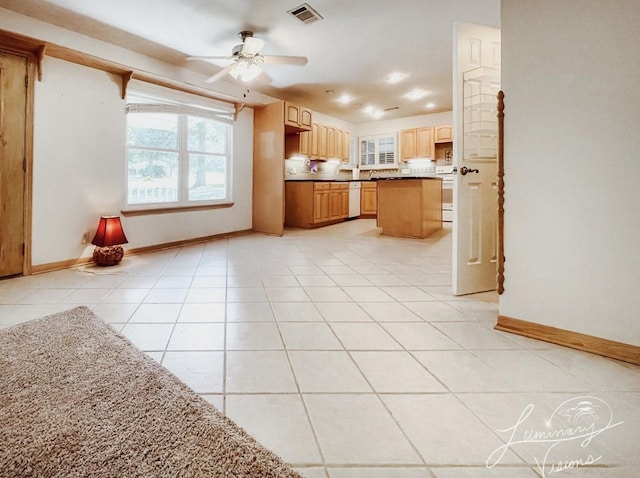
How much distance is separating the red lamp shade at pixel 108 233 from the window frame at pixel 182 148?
0.49 m

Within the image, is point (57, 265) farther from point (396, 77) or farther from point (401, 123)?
point (401, 123)

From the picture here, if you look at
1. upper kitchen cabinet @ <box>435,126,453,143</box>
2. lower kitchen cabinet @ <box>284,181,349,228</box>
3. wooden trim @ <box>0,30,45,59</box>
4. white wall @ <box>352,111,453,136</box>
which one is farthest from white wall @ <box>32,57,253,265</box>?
upper kitchen cabinet @ <box>435,126,453,143</box>

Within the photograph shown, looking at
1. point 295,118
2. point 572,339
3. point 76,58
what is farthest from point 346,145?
point 572,339

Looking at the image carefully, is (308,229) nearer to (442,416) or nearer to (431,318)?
(431,318)

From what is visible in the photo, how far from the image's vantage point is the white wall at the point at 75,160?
3354mm

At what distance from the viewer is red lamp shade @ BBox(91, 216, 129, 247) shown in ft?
11.9

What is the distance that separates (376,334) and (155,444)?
1.25m

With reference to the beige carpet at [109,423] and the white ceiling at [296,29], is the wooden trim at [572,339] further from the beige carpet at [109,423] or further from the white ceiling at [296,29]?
the white ceiling at [296,29]

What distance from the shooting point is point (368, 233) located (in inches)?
248

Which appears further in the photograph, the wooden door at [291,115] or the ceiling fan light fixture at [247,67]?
the wooden door at [291,115]

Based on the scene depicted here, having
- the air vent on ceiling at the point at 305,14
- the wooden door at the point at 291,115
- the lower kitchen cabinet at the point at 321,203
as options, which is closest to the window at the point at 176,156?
the wooden door at the point at 291,115

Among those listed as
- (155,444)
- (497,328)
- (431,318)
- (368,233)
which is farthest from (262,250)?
(155,444)

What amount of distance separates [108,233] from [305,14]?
3164 mm

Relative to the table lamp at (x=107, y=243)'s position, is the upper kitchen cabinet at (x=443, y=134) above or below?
above
